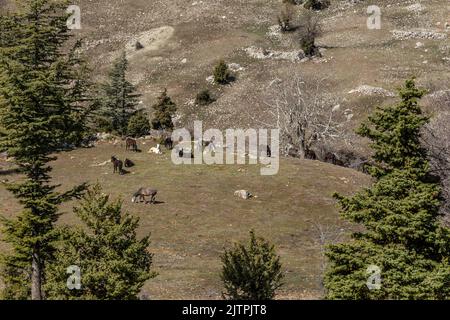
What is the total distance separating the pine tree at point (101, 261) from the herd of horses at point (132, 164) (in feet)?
60.2

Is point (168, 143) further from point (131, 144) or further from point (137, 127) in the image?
point (137, 127)

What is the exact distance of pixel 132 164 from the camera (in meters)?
46.9

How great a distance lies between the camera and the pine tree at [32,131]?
2227 cm

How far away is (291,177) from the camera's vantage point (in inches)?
1746

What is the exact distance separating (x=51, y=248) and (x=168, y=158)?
2638 cm

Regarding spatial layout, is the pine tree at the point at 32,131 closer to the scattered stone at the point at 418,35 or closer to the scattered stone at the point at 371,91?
the scattered stone at the point at 371,91

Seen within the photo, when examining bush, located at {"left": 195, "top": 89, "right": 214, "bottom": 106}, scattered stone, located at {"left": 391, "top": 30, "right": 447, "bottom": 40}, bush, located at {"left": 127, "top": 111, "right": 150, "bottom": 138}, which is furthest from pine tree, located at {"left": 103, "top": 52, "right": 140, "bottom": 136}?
scattered stone, located at {"left": 391, "top": 30, "right": 447, "bottom": 40}

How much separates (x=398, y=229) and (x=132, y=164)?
104 ft

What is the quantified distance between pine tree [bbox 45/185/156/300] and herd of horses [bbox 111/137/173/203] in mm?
18346

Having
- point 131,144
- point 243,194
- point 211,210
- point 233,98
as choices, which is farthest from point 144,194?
point 233,98

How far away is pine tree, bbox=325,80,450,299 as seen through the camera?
17.9 metres

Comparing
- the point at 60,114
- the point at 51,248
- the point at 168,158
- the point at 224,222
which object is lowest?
the point at 51,248
